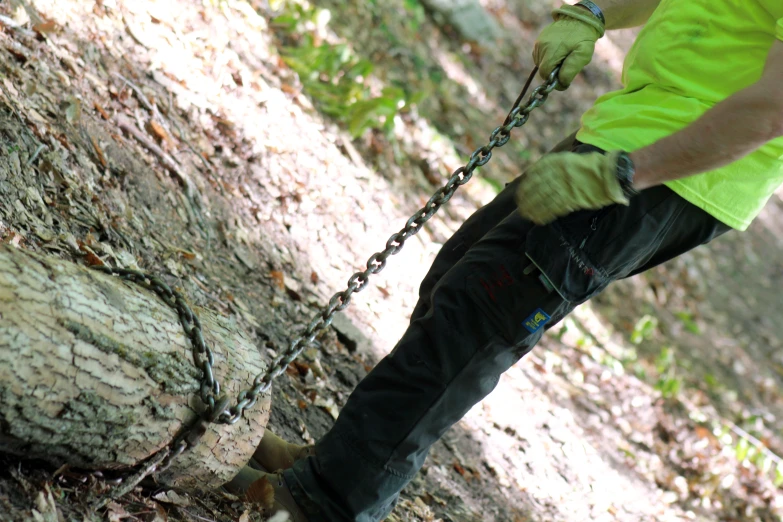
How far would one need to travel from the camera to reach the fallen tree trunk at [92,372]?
5.33ft

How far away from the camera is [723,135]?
1.80 metres

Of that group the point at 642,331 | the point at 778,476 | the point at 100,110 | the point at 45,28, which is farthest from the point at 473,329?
the point at 642,331

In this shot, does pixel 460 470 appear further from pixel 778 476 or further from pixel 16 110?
pixel 778 476

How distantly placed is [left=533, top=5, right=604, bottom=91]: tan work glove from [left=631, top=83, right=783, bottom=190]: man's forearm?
594 mm

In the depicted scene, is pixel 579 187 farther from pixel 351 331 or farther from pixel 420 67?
pixel 420 67

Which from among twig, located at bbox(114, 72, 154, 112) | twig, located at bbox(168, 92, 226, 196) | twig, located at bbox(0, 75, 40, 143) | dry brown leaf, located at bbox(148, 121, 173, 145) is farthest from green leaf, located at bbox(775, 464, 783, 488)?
twig, located at bbox(0, 75, 40, 143)

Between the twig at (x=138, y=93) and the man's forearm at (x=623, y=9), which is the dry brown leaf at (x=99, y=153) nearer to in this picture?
the twig at (x=138, y=93)

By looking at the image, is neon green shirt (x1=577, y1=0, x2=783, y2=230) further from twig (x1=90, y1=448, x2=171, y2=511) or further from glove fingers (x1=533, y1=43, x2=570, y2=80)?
twig (x1=90, y1=448, x2=171, y2=511)

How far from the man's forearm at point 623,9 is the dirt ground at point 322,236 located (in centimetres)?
190

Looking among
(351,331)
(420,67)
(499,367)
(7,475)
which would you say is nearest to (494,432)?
(351,331)

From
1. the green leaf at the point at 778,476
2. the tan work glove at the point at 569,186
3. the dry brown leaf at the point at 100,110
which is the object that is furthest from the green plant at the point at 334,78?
the green leaf at the point at 778,476

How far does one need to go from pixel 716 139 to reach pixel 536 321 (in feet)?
2.23

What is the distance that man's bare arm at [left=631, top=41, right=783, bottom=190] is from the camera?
175 centimetres

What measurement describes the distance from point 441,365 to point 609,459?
10.5ft
